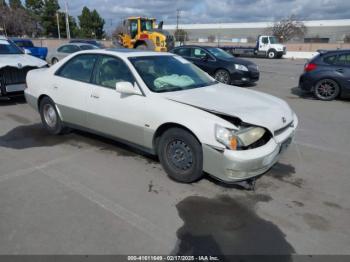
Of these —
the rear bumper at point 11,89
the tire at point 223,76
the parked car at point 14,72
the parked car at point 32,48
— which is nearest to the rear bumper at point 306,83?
the tire at point 223,76

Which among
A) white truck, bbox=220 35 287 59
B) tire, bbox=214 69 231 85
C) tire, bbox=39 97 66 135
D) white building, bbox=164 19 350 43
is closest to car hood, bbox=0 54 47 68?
tire, bbox=39 97 66 135

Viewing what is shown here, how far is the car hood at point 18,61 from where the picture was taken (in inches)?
297

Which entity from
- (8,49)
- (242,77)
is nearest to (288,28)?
(242,77)

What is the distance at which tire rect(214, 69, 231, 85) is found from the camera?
11131mm

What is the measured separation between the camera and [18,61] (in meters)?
7.83

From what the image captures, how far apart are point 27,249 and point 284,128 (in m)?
→ 3.13

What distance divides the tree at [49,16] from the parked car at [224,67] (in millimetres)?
65440

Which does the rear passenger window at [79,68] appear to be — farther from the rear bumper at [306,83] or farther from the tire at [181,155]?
the rear bumper at [306,83]

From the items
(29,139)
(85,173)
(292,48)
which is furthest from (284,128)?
(292,48)

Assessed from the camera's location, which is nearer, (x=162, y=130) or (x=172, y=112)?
(x=172, y=112)

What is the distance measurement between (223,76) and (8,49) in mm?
7177

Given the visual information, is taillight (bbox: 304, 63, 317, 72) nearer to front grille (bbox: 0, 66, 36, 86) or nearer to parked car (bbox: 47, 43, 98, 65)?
front grille (bbox: 0, 66, 36, 86)

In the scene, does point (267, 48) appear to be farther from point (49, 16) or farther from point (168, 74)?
point (49, 16)

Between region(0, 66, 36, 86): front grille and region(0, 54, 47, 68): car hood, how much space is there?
0.10 m
